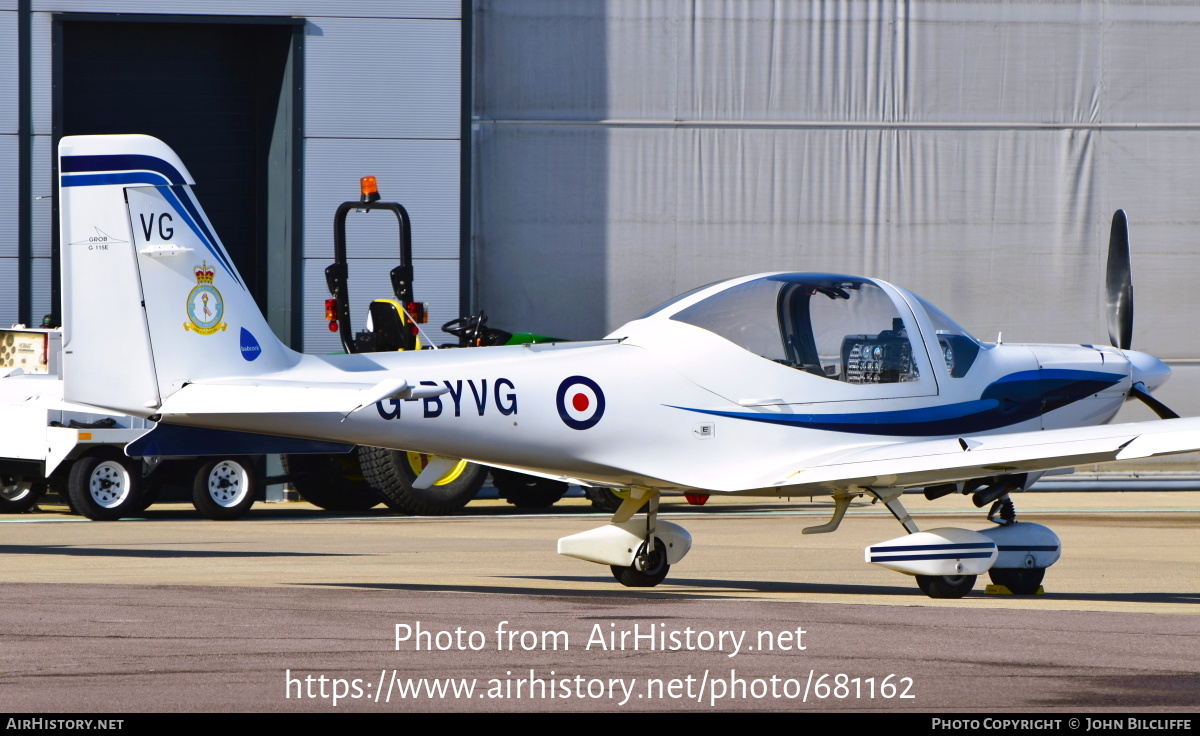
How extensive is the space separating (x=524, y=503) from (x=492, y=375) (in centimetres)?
1025

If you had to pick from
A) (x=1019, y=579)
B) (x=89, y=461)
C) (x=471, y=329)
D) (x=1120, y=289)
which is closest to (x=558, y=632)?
(x=1019, y=579)

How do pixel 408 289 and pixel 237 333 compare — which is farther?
pixel 408 289

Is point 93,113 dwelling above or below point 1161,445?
above

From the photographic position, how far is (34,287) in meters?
20.4

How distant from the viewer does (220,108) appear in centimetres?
2216

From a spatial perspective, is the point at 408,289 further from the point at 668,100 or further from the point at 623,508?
the point at 623,508

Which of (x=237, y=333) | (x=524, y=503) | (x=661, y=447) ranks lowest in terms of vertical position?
(x=524, y=503)

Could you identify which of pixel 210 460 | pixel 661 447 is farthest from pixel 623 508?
pixel 210 460

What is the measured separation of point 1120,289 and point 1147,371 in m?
1.12

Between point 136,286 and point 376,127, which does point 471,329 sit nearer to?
point 376,127

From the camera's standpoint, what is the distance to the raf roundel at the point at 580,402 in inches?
365

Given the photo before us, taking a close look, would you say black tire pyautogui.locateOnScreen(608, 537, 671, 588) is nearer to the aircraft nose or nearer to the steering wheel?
the aircraft nose

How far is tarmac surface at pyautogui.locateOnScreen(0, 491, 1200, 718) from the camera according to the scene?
6.09 meters

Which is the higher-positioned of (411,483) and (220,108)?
(220,108)
